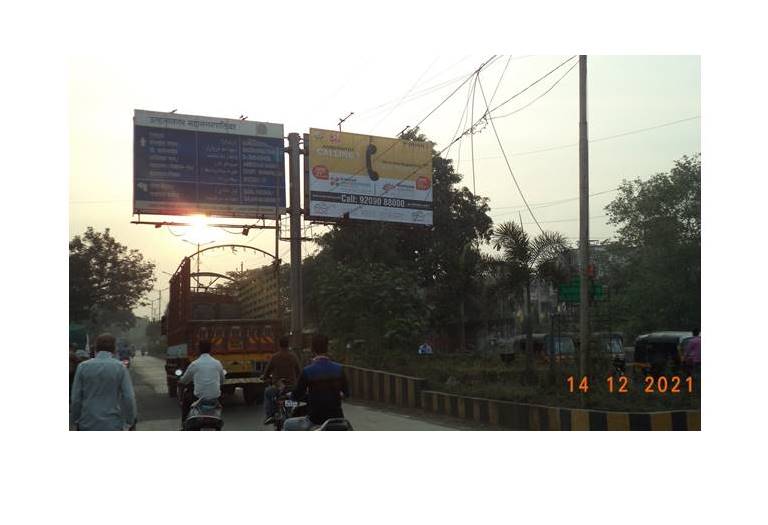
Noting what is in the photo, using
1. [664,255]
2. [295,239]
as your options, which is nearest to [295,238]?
[295,239]

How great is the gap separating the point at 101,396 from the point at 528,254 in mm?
10263

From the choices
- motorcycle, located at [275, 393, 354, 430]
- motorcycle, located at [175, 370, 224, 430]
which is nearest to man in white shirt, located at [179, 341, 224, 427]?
motorcycle, located at [175, 370, 224, 430]

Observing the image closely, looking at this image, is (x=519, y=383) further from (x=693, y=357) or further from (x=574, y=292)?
(x=693, y=357)

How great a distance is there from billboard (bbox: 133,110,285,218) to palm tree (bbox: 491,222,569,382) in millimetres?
7579

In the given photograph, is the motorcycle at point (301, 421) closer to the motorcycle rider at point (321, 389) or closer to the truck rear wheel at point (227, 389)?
the motorcycle rider at point (321, 389)

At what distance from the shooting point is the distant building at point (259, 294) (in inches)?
639

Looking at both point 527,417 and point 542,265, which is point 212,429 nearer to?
point 527,417

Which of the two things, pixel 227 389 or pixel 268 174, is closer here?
pixel 227 389

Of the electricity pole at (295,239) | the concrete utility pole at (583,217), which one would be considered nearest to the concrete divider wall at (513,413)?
the concrete utility pole at (583,217)

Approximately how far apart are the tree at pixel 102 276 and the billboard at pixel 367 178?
1454 centimetres

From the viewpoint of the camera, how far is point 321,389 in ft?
23.5

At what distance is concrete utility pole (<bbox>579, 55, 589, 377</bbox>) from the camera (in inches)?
444

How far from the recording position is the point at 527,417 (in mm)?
10773
